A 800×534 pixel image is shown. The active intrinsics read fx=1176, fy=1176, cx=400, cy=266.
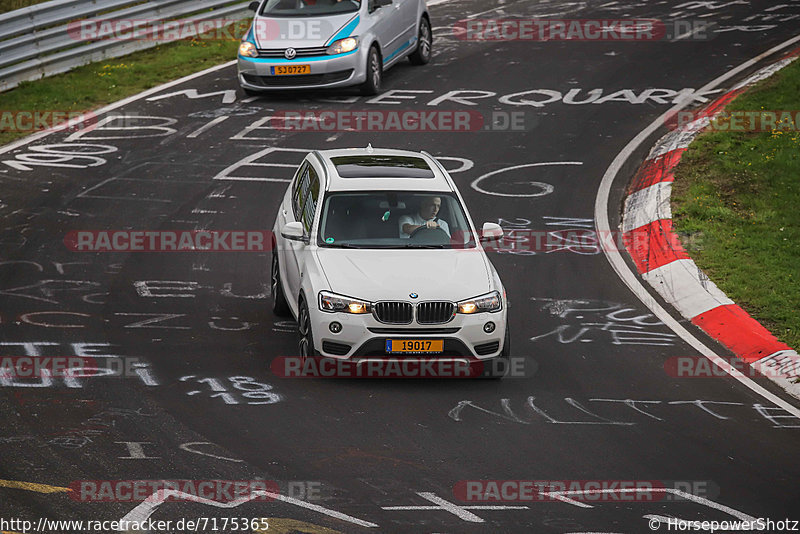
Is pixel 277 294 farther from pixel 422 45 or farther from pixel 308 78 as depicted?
pixel 422 45

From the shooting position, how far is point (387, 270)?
10484 millimetres

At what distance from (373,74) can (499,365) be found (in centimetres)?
1065

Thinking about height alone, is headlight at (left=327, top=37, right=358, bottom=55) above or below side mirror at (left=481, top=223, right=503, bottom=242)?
above

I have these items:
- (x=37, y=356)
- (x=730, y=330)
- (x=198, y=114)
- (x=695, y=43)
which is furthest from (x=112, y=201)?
(x=695, y=43)

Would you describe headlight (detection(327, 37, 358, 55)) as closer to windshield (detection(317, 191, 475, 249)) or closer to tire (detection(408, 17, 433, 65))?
tire (detection(408, 17, 433, 65))

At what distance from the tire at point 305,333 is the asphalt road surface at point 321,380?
0.30 metres

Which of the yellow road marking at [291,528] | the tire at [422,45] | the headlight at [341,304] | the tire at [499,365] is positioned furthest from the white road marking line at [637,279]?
the tire at [422,45]

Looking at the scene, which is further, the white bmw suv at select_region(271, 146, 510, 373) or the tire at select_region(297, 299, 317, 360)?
the tire at select_region(297, 299, 317, 360)

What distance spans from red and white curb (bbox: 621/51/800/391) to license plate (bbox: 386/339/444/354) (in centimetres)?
312

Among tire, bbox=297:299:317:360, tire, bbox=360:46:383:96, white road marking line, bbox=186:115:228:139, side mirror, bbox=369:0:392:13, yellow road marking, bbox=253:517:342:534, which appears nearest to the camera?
yellow road marking, bbox=253:517:342:534

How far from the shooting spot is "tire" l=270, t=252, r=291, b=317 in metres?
12.0

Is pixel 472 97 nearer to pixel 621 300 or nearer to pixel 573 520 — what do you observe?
pixel 621 300

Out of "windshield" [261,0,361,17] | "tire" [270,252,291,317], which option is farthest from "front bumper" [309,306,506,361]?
"windshield" [261,0,361,17]

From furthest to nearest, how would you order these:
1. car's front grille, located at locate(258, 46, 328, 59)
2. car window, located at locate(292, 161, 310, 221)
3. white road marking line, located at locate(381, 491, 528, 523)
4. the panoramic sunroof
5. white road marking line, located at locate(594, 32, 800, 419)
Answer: car's front grille, located at locate(258, 46, 328, 59)
car window, located at locate(292, 161, 310, 221)
the panoramic sunroof
white road marking line, located at locate(594, 32, 800, 419)
white road marking line, located at locate(381, 491, 528, 523)
